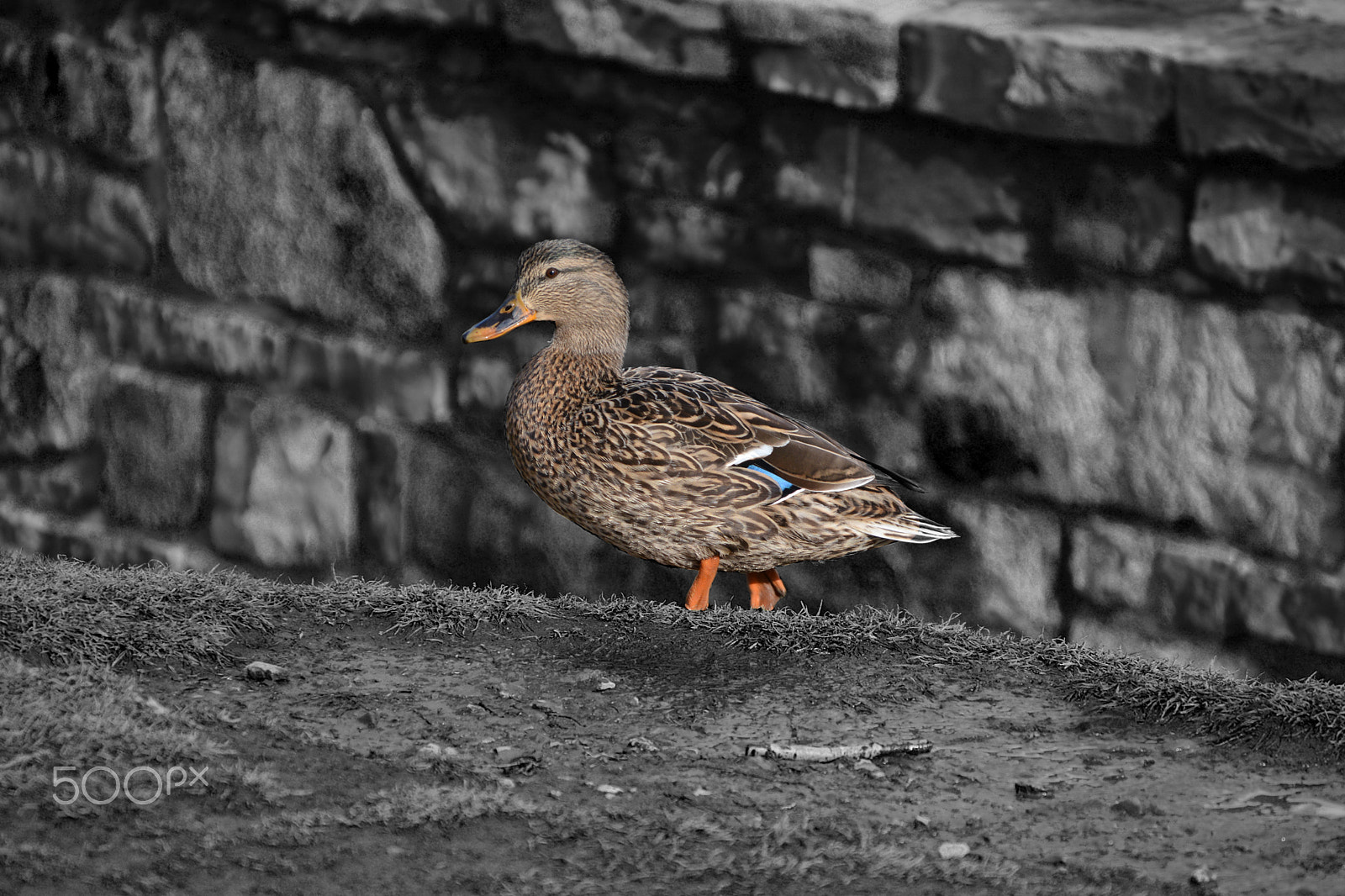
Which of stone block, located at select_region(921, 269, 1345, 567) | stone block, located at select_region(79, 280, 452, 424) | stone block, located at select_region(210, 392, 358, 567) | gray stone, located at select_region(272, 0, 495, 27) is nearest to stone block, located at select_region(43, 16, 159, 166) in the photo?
stone block, located at select_region(79, 280, 452, 424)

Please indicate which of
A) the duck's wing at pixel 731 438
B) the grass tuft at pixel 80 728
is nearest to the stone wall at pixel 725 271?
the duck's wing at pixel 731 438

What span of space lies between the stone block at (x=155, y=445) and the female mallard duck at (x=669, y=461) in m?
1.40

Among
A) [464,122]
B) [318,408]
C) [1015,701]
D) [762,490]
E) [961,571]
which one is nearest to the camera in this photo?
[1015,701]

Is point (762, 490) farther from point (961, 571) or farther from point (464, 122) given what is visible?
point (464, 122)

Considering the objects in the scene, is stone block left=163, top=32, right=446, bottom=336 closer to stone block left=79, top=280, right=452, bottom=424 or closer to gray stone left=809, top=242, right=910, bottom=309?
stone block left=79, top=280, right=452, bottom=424

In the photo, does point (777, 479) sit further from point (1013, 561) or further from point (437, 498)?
point (437, 498)

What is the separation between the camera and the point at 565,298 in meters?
4.05

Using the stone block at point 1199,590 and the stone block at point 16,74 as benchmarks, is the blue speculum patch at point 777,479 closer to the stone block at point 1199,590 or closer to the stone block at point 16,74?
the stone block at point 1199,590

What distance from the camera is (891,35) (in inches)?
153

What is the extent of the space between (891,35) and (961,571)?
1.39 metres

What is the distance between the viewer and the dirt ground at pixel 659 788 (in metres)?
2.57

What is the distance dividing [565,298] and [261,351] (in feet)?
4.14

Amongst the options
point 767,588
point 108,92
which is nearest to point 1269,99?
point 767,588

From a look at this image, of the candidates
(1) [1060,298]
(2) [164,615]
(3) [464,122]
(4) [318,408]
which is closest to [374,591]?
(2) [164,615]
